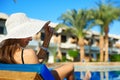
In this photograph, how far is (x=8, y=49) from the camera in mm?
2576

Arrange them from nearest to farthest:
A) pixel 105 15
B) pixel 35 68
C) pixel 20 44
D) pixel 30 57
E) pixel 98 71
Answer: pixel 35 68, pixel 30 57, pixel 20 44, pixel 98 71, pixel 105 15

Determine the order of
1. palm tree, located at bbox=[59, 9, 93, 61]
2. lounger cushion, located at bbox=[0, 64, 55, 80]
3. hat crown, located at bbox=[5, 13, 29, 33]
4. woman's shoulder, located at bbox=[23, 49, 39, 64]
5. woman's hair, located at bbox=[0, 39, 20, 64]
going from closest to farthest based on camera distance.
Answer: lounger cushion, located at bbox=[0, 64, 55, 80] → woman's shoulder, located at bbox=[23, 49, 39, 64] → woman's hair, located at bbox=[0, 39, 20, 64] → hat crown, located at bbox=[5, 13, 29, 33] → palm tree, located at bbox=[59, 9, 93, 61]

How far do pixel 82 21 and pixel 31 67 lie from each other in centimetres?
3563

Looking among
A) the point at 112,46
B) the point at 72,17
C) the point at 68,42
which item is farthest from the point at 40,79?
the point at 112,46

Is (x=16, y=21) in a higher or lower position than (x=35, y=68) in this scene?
higher

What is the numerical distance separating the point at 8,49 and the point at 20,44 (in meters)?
0.16

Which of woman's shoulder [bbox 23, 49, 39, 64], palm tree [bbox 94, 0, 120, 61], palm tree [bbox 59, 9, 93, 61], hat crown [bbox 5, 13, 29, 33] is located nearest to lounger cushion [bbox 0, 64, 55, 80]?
woman's shoulder [bbox 23, 49, 39, 64]

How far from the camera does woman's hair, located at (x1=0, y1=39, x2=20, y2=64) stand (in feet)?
8.43

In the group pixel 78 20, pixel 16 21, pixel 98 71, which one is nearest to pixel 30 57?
pixel 16 21

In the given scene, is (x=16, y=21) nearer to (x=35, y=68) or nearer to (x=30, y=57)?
(x=30, y=57)

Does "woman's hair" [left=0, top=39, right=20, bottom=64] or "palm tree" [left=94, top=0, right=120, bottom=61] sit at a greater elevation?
"palm tree" [left=94, top=0, right=120, bottom=61]

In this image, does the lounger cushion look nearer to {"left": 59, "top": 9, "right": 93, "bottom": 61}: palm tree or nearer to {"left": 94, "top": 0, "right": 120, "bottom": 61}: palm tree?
{"left": 59, "top": 9, "right": 93, "bottom": 61}: palm tree

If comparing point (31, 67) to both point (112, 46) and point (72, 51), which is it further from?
point (112, 46)

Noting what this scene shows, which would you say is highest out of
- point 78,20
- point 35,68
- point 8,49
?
point 78,20
